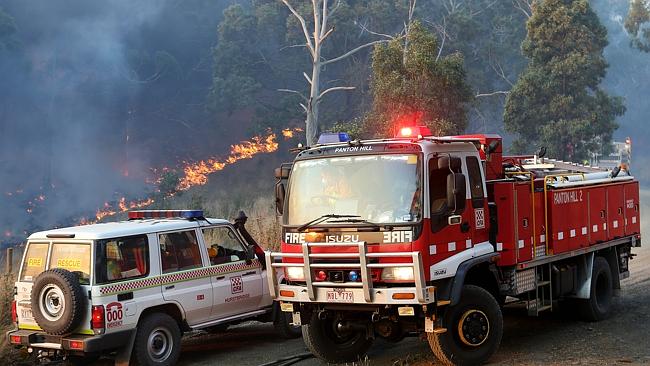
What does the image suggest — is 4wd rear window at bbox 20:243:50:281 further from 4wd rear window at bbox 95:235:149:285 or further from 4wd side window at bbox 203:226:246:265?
4wd side window at bbox 203:226:246:265

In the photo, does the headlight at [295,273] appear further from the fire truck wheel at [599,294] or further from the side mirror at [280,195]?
the fire truck wheel at [599,294]

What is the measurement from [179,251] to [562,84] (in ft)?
110

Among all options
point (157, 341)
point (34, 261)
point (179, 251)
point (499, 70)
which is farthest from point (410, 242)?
point (499, 70)

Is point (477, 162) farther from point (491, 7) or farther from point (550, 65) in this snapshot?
point (491, 7)

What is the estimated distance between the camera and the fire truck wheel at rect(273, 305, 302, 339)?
11867 mm

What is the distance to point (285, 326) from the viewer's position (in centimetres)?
1198

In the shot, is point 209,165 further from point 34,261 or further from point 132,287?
point 132,287

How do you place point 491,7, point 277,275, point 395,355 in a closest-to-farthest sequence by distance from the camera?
1. point 277,275
2. point 395,355
3. point 491,7

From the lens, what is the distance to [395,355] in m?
10.5

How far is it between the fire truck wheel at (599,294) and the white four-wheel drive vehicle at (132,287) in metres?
4.78

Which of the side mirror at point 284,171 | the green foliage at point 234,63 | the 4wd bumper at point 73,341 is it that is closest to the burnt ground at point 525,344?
the 4wd bumper at point 73,341

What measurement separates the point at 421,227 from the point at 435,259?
1.31 feet

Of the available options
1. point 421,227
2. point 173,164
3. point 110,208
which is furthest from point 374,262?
point 173,164

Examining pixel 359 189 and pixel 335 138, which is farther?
pixel 335 138
